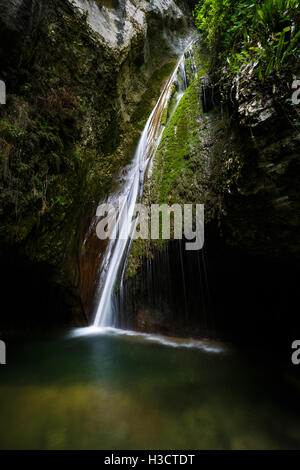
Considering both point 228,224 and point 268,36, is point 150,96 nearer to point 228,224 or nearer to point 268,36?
point 268,36

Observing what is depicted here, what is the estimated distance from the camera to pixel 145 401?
2359 mm

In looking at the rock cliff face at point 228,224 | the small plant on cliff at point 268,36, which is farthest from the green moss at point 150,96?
the small plant on cliff at point 268,36

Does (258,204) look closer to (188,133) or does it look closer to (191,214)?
(191,214)

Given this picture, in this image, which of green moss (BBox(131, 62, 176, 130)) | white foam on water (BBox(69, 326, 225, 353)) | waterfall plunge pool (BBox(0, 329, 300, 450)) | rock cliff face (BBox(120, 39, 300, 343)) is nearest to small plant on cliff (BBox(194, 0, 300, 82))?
rock cliff face (BBox(120, 39, 300, 343))

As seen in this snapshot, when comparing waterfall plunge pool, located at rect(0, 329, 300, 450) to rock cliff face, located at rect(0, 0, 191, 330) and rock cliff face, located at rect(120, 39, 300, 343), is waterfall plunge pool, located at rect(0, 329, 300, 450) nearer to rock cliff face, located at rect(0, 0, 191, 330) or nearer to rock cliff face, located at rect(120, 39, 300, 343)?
rock cliff face, located at rect(120, 39, 300, 343)

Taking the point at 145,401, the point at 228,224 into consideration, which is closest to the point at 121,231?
the point at 228,224

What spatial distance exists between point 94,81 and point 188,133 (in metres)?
3.48

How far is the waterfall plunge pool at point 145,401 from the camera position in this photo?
1.84 metres

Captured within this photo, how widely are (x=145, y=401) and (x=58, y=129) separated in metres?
5.34

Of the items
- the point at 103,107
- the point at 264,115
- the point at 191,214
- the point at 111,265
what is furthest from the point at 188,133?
the point at 111,265

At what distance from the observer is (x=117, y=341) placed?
14.3 feet

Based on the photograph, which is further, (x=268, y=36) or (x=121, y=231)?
(x=121, y=231)

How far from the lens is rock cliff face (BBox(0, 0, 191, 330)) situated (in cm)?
409

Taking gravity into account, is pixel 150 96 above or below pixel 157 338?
above
